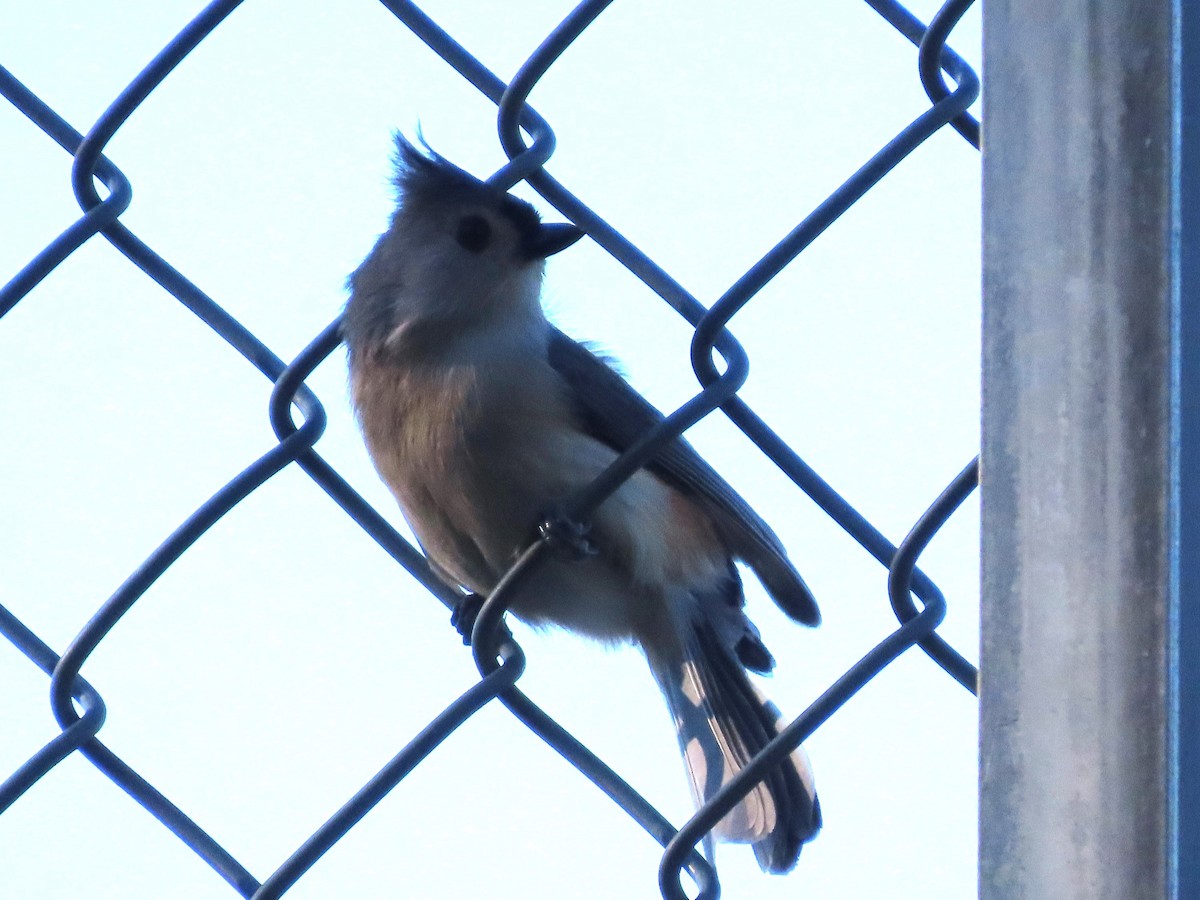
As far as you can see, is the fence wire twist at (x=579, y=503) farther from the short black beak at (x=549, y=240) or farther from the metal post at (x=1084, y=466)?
the short black beak at (x=549, y=240)

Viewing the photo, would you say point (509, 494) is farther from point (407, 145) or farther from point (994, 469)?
point (994, 469)

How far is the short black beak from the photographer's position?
143 inches

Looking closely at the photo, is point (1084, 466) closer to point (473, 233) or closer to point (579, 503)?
point (579, 503)

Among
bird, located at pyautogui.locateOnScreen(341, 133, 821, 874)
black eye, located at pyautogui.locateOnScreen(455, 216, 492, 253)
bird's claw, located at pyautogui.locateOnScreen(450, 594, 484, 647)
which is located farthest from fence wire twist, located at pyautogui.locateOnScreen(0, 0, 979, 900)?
black eye, located at pyautogui.locateOnScreen(455, 216, 492, 253)

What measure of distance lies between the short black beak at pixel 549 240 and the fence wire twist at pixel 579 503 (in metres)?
1.34

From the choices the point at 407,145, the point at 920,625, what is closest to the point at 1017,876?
the point at 920,625

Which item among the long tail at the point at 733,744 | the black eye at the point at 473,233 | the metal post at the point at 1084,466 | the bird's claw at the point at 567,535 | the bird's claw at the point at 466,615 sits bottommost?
the bird's claw at the point at 466,615

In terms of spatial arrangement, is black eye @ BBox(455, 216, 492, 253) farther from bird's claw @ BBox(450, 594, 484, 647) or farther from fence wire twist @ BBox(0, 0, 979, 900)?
fence wire twist @ BBox(0, 0, 979, 900)

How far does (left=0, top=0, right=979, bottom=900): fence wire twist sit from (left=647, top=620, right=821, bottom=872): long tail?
96cm

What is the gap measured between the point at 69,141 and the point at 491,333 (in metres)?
1.37

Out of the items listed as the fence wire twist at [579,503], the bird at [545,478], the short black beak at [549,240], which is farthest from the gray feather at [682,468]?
the fence wire twist at [579,503]

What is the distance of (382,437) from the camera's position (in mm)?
3439

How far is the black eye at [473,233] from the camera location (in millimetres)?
3717

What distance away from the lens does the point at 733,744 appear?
3428mm
